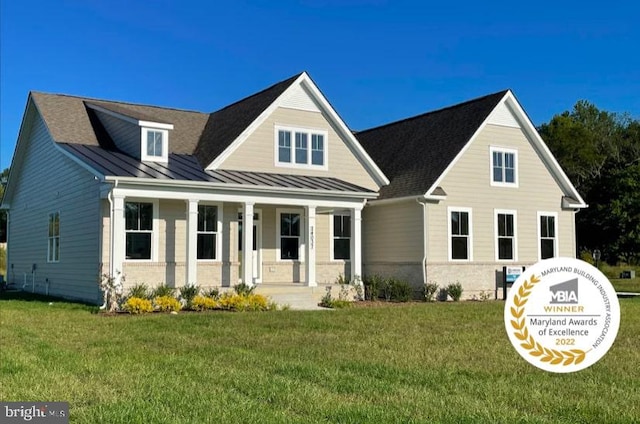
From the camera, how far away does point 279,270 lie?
75.5 feet

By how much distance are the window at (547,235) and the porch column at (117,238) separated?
15310mm

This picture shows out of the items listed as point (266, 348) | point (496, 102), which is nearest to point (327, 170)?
point (496, 102)

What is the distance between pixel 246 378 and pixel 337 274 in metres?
15.6

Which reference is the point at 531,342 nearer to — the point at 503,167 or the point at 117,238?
the point at 117,238

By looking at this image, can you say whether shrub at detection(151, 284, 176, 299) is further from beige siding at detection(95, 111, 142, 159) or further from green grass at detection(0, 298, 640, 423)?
beige siding at detection(95, 111, 142, 159)

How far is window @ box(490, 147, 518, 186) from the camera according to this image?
24797 millimetres

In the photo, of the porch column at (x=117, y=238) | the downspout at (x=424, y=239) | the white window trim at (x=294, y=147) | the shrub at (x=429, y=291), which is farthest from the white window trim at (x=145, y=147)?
the shrub at (x=429, y=291)

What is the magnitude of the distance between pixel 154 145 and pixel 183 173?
177 centimetres

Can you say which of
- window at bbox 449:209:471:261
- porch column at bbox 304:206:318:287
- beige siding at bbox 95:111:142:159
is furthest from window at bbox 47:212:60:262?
window at bbox 449:209:471:261

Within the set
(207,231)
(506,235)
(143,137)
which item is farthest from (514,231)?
(143,137)

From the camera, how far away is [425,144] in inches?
1012

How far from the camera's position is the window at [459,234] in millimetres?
23781

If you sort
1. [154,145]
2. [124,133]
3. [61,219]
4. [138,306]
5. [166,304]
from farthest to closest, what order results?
[61,219] < [124,133] < [154,145] < [166,304] < [138,306]

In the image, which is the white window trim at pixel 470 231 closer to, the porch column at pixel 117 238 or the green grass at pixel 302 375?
the green grass at pixel 302 375
